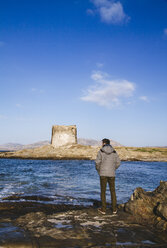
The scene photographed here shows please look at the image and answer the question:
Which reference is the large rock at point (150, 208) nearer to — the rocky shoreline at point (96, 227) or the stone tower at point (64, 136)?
the rocky shoreline at point (96, 227)

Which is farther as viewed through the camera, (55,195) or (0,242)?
(55,195)

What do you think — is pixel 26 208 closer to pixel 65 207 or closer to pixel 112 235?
pixel 65 207

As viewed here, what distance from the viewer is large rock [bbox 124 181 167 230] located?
584 centimetres

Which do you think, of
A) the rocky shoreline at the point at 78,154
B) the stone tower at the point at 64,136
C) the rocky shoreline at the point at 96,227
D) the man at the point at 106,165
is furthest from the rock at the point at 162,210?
the stone tower at the point at 64,136

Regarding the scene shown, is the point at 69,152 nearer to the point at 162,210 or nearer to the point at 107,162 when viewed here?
the point at 107,162

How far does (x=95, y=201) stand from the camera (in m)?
9.94

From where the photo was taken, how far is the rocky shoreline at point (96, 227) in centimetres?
446

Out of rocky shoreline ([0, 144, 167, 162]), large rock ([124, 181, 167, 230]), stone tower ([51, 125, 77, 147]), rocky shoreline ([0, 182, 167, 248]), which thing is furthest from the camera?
stone tower ([51, 125, 77, 147])

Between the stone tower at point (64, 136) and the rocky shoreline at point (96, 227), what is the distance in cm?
4594

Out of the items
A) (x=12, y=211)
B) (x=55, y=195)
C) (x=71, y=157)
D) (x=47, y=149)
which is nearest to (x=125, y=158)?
(x=71, y=157)

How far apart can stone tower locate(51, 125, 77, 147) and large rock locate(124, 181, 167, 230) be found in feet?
154

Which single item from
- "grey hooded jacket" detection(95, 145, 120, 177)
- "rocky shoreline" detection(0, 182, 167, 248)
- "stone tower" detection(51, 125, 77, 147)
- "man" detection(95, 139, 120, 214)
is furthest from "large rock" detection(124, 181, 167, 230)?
"stone tower" detection(51, 125, 77, 147)

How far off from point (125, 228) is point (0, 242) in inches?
117

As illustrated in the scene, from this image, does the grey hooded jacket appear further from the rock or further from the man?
the rock
